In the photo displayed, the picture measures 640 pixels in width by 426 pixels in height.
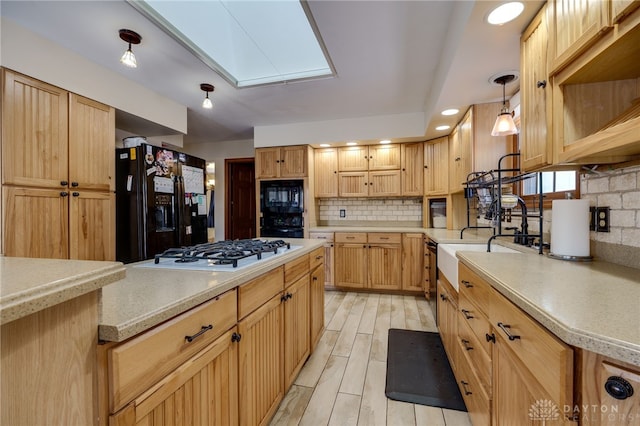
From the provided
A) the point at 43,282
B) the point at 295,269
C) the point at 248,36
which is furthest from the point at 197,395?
the point at 248,36

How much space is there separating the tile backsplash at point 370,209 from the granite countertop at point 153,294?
319 centimetres

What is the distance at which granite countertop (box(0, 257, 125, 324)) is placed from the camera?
0.45 m

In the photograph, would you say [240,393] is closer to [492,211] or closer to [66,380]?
[66,380]

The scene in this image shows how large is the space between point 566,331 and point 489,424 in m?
0.78

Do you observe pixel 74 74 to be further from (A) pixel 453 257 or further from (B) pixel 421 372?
(B) pixel 421 372

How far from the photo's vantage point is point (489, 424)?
108 centimetres

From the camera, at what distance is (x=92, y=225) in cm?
227

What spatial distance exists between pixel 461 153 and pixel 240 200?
3802mm

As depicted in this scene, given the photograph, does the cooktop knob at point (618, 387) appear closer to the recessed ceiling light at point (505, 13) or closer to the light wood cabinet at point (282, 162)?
the recessed ceiling light at point (505, 13)

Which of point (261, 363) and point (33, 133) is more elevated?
point (33, 133)

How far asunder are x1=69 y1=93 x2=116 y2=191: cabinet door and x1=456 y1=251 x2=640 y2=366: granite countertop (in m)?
2.89

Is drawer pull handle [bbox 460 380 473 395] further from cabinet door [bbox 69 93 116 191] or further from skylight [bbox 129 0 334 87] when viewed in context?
cabinet door [bbox 69 93 116 191]

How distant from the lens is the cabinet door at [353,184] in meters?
4.02

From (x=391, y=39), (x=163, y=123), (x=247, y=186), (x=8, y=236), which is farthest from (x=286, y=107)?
(x=8, y=236)
